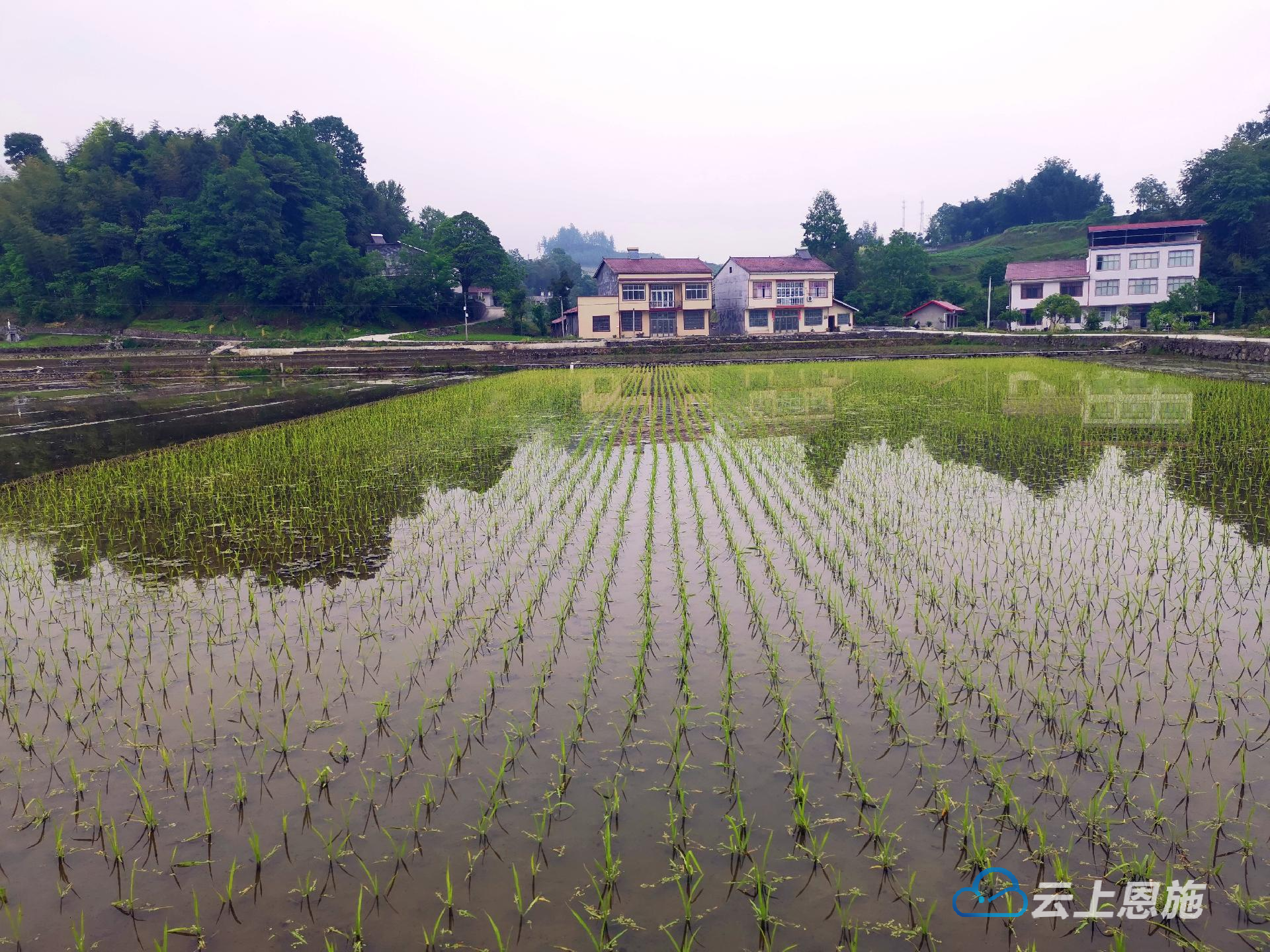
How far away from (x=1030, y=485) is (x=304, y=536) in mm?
9578

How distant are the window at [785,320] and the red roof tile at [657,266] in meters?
5.35

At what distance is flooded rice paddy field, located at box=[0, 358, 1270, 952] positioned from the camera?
353 cm

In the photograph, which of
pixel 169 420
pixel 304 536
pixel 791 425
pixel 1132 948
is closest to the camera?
pixel 1132 948

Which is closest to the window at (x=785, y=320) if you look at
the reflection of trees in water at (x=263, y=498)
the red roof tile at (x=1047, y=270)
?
the red roof tile at (x=1047, y=270)

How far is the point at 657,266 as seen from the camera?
5103cm

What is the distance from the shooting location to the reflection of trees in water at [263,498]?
8531mm

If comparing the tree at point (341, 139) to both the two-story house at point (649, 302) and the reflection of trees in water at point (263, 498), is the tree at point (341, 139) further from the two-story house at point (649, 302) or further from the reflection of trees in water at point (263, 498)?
the reflection of trees in water at point (263, 498)

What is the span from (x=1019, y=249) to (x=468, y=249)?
56.5m

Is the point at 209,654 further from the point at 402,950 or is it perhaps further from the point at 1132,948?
the point at 1132,948

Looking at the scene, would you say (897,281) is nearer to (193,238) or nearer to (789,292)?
(789,292)

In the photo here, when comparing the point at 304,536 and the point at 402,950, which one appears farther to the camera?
the point at 304,536

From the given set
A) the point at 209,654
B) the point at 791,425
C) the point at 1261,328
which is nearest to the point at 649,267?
the point at 1261,328

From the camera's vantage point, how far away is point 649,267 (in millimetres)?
50781

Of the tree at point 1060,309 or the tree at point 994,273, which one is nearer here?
the tree at point 1060,309
